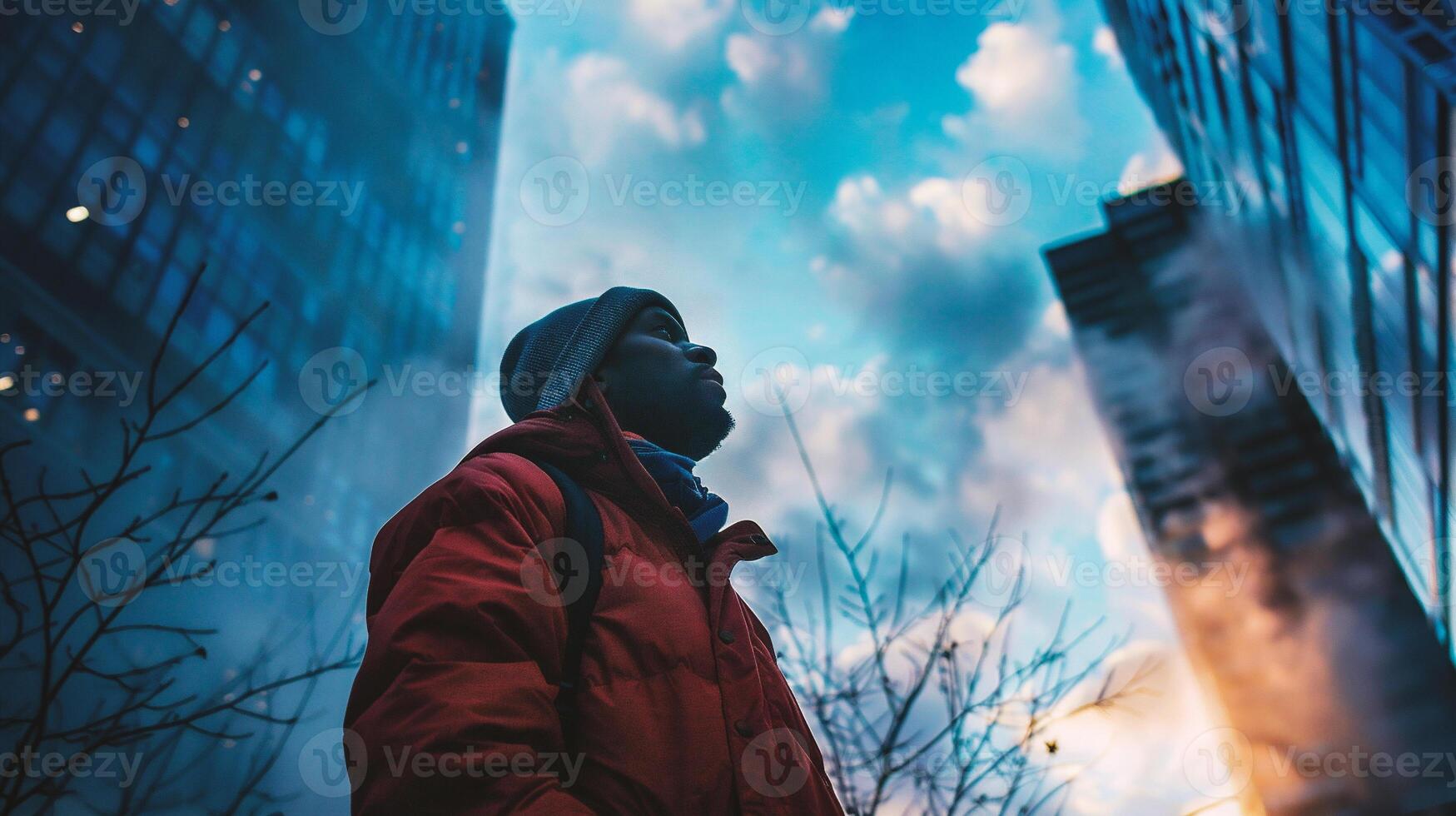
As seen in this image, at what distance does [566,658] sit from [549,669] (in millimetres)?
60

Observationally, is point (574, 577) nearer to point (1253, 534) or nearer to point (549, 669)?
point (549, 669)

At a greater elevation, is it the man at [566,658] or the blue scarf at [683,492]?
the blue scarf at [683,492]

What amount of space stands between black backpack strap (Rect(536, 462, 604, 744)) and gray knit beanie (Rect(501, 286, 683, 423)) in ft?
2.66

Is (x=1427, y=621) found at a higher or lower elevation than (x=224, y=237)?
lower

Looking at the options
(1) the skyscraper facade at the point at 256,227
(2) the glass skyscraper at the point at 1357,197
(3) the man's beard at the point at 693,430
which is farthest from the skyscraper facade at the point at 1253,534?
(1) the skyscraper facade at the point at 256,227

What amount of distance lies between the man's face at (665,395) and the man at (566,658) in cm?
33

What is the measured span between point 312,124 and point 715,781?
1840 inches

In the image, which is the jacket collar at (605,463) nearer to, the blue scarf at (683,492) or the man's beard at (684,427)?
the blue scarf at (683,492)

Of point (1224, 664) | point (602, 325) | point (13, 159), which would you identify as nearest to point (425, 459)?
point (13, 159)

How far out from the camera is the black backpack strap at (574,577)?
5.03ft

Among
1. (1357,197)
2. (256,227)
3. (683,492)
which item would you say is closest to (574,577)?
(683,492)

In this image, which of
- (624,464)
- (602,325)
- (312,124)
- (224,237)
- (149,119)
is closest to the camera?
(624,464)

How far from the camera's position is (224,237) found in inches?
1286

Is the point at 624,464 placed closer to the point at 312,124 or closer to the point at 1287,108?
the point at 1287,108
